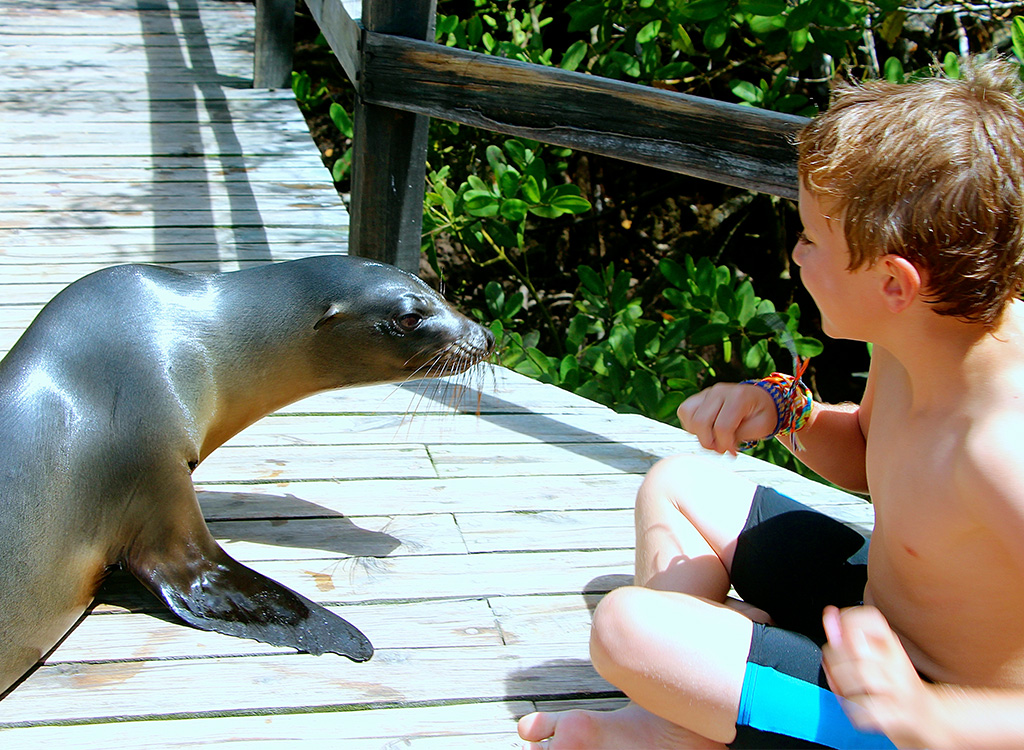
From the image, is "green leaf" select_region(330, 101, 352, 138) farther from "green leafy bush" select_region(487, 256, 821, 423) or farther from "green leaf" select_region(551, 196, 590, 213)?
"green leafy bush" select_region(487, 256, 821, 423)

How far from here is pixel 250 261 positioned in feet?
11.3

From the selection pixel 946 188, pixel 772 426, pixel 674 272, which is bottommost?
pixel 674 272

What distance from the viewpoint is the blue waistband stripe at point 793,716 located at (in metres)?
1.32

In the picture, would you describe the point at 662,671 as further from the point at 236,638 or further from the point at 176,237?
the point at 176,237

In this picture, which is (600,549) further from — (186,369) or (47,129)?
(47,129)

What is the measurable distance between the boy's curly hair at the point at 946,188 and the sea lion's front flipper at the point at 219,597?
103 centimetres

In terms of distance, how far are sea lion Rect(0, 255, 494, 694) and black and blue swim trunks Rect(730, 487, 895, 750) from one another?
0.66 meters

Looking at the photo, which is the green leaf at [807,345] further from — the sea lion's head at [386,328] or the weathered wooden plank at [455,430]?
the sea lion's head at [386,328]

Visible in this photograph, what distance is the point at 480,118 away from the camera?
3.02 meters

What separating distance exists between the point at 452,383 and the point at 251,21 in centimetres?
370

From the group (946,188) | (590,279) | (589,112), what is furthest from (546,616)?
(590,279)

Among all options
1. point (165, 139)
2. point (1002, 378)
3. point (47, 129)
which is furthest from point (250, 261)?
point (1002, 378)

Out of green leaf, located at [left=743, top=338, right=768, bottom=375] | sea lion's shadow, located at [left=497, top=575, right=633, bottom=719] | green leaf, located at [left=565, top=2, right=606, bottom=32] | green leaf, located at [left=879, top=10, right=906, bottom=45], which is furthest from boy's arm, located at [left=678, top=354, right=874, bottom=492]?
green leaf, located at [left=879, top=10, right=906, bottom=45]

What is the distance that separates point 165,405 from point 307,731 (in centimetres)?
58
